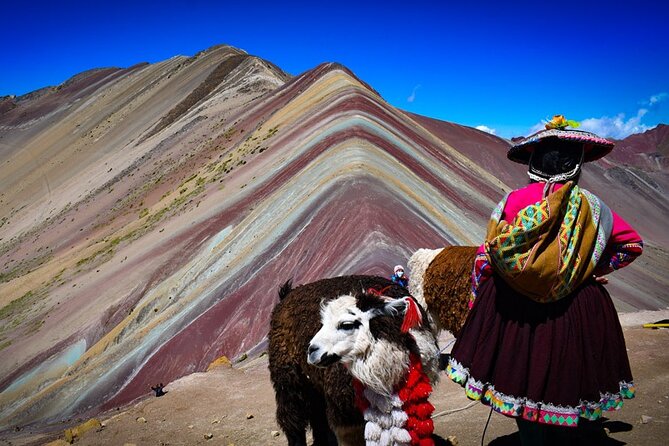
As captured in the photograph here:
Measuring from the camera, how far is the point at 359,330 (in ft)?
10.5

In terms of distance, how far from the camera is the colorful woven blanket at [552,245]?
2.64 metres

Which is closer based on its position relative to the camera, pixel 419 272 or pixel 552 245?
pixel 552 245

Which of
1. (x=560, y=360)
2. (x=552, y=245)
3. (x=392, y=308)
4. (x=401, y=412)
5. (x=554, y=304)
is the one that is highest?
(x=552, y=245)

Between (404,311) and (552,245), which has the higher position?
(552,245)

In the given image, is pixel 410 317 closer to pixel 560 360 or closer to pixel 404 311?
pixel 404 311

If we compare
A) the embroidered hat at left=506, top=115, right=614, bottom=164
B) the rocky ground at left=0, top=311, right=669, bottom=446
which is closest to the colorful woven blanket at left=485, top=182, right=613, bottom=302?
the embroidered hat at left=506, top=115, right=614, bottom=164

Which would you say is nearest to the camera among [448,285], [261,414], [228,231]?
[261,414]

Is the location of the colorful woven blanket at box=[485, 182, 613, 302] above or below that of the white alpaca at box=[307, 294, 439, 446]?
above

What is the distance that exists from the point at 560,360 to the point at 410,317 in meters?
0.87

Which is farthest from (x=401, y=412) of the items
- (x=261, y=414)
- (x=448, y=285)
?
(x=261, y=414)

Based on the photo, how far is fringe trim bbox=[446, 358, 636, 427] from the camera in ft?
8.84

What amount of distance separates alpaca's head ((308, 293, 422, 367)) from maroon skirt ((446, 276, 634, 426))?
2.03 feet

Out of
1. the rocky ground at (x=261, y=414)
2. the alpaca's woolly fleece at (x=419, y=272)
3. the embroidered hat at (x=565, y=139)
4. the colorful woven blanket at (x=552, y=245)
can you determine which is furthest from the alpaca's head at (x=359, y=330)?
the alpaca's woolly fleece at (x=419, y=272)

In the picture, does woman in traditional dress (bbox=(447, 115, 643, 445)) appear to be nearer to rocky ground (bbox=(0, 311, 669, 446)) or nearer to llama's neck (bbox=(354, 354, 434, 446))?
llama's neck (bbox=(354, 354, 434, 446))
